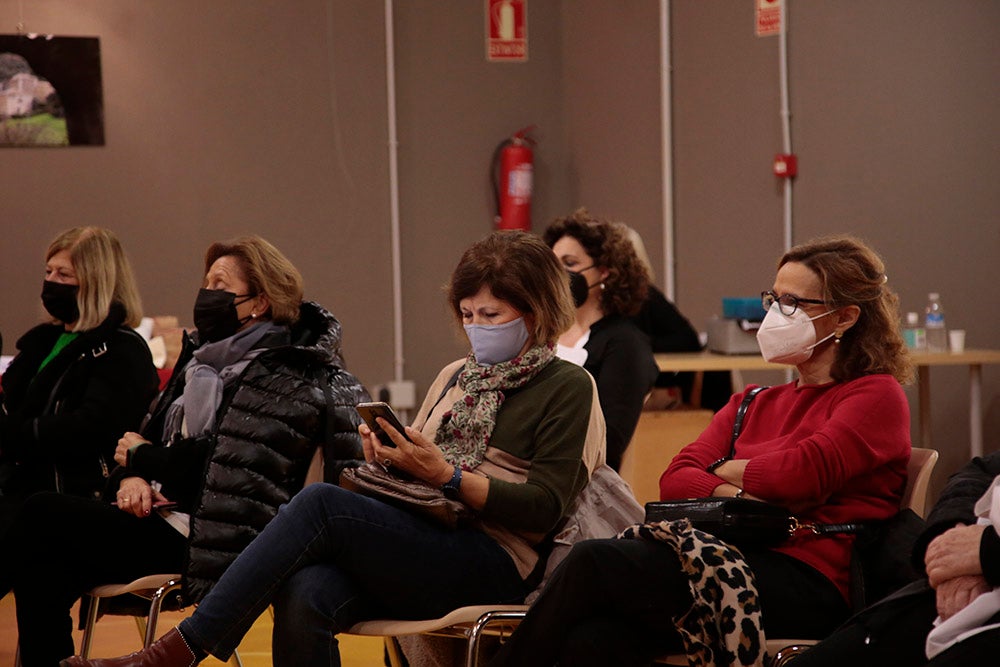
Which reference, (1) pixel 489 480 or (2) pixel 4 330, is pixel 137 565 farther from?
(2) pixel 4 330

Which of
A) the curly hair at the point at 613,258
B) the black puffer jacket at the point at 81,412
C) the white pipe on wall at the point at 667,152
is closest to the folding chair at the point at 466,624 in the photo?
the black puffer jacket at the point at 81,412

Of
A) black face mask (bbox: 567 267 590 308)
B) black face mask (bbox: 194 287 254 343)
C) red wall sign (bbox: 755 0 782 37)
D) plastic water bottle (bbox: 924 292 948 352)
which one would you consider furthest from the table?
black face mask (bbox: 194 287 254 343)

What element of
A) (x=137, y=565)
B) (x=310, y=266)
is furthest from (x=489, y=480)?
(x=310, y=266)

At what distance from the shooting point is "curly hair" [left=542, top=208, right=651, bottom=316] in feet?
12.2

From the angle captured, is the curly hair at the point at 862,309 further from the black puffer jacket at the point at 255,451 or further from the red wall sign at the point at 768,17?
the red wall sign at the point at 768,17

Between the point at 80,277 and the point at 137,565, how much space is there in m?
1.02

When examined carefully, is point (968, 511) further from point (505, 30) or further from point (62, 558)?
point (505, 30)

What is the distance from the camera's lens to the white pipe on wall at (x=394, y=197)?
24.2 ft

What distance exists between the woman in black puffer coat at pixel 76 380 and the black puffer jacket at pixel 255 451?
41 centimetres

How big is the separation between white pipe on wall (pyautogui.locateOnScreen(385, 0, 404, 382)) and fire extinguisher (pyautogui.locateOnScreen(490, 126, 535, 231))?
2.12 feet

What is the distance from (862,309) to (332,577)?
124 centimetres

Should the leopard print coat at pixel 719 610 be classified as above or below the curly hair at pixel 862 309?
below

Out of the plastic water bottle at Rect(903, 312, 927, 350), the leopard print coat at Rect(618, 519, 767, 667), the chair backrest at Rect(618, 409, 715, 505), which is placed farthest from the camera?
the plastic water bottle at Rect(903, 312, 927, 350)

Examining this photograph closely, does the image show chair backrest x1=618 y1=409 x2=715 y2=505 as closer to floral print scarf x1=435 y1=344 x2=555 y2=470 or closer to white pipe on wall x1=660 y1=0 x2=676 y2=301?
white pipe on wall x1=660 y1=0 x2=676 y2=301
